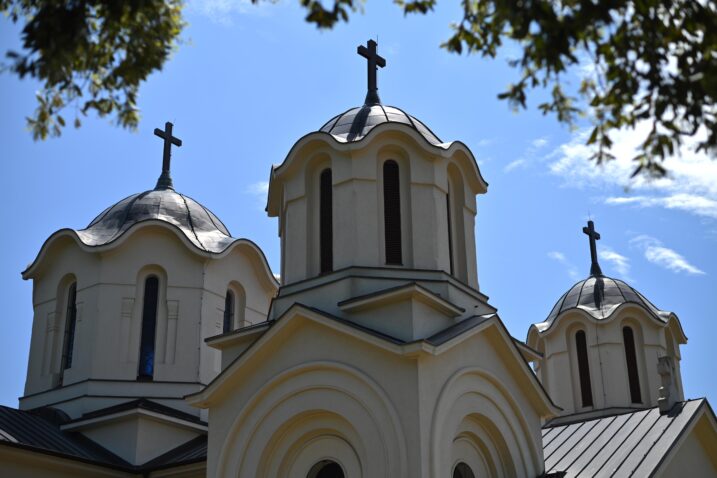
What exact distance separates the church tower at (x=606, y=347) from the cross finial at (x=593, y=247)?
1.47 ft

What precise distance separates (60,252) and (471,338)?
1081 centimetres

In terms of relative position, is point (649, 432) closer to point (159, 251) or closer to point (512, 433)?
point (512, 433)

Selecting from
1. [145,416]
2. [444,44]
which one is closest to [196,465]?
[145,416]

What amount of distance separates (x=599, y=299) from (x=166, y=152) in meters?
11.9

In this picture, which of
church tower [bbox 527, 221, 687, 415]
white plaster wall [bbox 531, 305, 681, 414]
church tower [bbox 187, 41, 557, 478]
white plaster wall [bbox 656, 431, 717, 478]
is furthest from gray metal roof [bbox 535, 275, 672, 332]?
church tower [bbox 187, 41, 557, 478]

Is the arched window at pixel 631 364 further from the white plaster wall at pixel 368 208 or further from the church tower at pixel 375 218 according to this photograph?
the white plaster wall at pixel 368 208

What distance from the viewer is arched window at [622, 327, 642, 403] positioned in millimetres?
23484

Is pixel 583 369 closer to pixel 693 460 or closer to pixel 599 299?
pixel 599 299

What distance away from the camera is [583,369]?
2448 centimetres

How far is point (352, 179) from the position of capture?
50.2 feet

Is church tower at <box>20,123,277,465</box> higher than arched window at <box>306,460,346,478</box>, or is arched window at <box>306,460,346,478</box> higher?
church tower at <box>20,123,277,465</box>

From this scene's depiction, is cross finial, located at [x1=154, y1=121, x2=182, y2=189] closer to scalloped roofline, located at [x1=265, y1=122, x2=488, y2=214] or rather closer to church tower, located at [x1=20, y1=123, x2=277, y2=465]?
church tower, located at [x1=20, y1=123, x2=277, y2=465]

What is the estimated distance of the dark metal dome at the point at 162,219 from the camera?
20.9 m

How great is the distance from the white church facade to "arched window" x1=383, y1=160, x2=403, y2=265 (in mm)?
27
